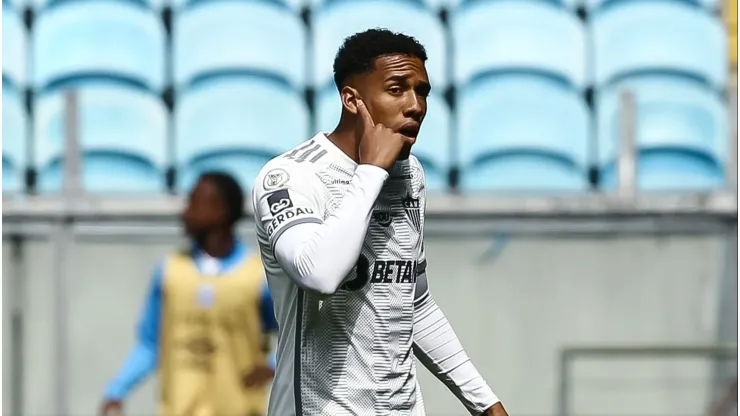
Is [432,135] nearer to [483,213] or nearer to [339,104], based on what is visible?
[339,104]

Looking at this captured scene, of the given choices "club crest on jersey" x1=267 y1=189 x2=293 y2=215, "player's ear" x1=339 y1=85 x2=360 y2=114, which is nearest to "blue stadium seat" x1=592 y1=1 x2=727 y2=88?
"player's ear" x1=339 y1=85 x2=360 y2=114

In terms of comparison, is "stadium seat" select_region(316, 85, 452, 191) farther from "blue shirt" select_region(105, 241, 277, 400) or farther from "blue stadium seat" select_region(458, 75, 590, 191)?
"blue shirt" select_region(105, 241, 277, 400)

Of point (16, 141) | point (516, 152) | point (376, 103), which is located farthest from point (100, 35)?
point (376, 103)

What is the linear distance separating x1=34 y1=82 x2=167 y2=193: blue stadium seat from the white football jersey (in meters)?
3.45

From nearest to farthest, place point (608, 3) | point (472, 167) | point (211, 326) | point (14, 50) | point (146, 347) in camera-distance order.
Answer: point (211, 326) < point (146, 347) < point (472, 167) < point (14, 50) < point (608, 3)

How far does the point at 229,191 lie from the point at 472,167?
1721 millimetres

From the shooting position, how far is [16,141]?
6047 millimetres

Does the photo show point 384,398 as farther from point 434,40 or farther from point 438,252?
point 434,40

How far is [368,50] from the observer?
93.7 inches

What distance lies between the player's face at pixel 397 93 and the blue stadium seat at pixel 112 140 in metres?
3.52

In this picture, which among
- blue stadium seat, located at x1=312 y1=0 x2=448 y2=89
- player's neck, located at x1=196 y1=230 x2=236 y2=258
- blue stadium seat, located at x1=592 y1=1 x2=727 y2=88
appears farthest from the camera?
blue stadium seat, located at x1=592 y1=1 x2=727 y2=88

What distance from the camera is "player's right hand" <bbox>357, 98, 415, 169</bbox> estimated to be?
225 cm

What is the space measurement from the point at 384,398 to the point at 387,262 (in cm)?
24

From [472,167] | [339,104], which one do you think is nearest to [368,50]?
[472,167]
